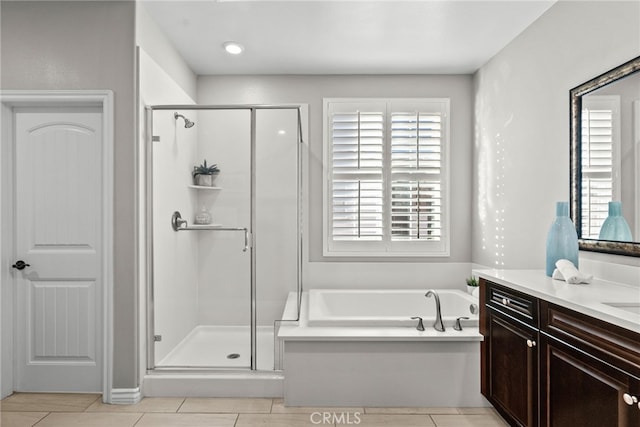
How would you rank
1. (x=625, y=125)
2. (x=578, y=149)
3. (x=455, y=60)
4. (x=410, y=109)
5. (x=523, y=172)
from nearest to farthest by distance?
(x=625, y=125)
(x=578, y=149)
(x=523, y=172)
(x=455, y=60)
(x=410, y=109)

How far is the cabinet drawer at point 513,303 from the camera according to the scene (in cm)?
195

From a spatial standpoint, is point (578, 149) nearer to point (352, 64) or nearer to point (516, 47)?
point (516, 47)

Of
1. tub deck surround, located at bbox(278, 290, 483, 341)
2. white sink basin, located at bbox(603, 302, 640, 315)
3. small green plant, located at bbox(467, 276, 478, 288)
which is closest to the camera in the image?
white sink basin, located at bbox(603, 302, 640, 315)

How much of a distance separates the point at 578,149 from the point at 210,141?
92.0 inches

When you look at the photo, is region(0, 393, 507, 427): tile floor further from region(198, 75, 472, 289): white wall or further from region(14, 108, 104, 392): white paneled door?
region(198, 75, 472, 289): white wall

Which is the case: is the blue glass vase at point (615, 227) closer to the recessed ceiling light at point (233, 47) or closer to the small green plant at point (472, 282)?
the small green plant at point (472, 282)

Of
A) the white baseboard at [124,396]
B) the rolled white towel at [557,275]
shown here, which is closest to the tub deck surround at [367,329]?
the rolled white towel at [557,275]

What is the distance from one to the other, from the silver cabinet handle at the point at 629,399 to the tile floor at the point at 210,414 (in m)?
1.24

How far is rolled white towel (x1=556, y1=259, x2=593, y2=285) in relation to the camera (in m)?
2.06

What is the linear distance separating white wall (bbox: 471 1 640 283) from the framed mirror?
0.30ft

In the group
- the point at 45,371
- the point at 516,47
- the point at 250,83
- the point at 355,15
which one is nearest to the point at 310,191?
the point at 250,83

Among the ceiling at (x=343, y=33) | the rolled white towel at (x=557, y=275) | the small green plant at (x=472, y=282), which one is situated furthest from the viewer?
the small green plant at (x=472, y=282)

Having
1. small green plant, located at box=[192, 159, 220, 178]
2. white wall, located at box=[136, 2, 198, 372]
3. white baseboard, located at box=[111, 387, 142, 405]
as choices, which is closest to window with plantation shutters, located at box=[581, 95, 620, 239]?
small green plant, located at box=[192, 159, 220, 178]

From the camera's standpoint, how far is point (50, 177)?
9.31 ft
